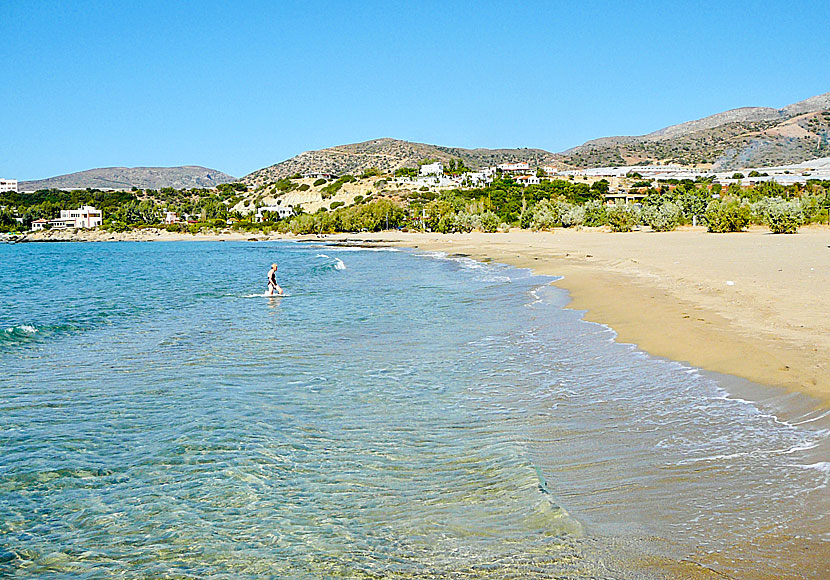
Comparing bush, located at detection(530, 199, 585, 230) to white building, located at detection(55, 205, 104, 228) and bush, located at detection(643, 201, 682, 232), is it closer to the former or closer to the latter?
bush, located at detection(643, 201, 682, 232)

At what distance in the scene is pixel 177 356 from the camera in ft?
39.9

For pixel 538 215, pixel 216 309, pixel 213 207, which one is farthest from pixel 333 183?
pixel 216 309

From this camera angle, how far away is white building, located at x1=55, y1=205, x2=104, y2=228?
14475 centimetres

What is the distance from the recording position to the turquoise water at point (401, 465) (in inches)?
174

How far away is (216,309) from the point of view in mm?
20094

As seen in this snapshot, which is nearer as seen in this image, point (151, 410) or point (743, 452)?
point (743, 452)

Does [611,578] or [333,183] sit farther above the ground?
[333,183]

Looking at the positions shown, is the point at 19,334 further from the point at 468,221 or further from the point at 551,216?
the point at 468,221

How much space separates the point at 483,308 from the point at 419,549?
13307 mm

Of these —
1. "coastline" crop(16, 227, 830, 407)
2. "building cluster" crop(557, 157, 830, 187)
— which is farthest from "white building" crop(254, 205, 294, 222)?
"coastline" crop(16, 227, 830, 407)

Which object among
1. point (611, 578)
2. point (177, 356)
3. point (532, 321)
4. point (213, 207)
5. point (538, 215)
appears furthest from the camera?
point (213, 207)

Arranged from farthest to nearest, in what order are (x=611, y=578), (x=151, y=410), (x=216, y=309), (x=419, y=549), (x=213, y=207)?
(x=213, y=207)
(x=216, y=309)
(x=151, y=410)
(x=419, y=549)
(x=611, y=578)

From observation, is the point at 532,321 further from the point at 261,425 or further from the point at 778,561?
the point at 778,561

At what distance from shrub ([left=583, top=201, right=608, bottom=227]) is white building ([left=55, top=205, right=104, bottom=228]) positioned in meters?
110
